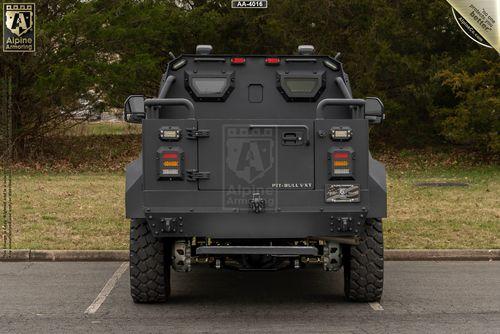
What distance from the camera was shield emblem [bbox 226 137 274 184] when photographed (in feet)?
25.5

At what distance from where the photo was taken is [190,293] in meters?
9.17

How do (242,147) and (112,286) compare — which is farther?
(112,286)

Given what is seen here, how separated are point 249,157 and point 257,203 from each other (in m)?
0.38

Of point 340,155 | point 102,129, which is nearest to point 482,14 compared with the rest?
point 340,155

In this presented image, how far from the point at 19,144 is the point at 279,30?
969cm

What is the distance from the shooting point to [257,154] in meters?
7.80

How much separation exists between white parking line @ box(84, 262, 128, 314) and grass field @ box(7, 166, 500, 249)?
1.13m

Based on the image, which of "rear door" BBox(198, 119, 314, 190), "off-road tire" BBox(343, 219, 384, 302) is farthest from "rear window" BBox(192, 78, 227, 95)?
"off-road tire" BBox(343, 219, 384, 302)

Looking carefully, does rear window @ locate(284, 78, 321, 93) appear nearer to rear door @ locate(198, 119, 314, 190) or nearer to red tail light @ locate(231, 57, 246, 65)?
red tail light @ locate(231, 57, 246, 65)

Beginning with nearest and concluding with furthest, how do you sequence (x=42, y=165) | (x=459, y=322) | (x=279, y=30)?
(x=459, y=322)
(x=42, y=165)
(x=279, y=30)

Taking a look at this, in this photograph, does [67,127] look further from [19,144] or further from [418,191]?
[418,191]

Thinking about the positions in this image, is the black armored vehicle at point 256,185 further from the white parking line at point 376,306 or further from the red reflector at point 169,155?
the white parking line at point 376,306

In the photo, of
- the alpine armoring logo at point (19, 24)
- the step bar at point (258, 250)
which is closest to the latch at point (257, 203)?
the step bar at point (258, 250)

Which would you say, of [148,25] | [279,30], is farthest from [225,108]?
[279,30]
